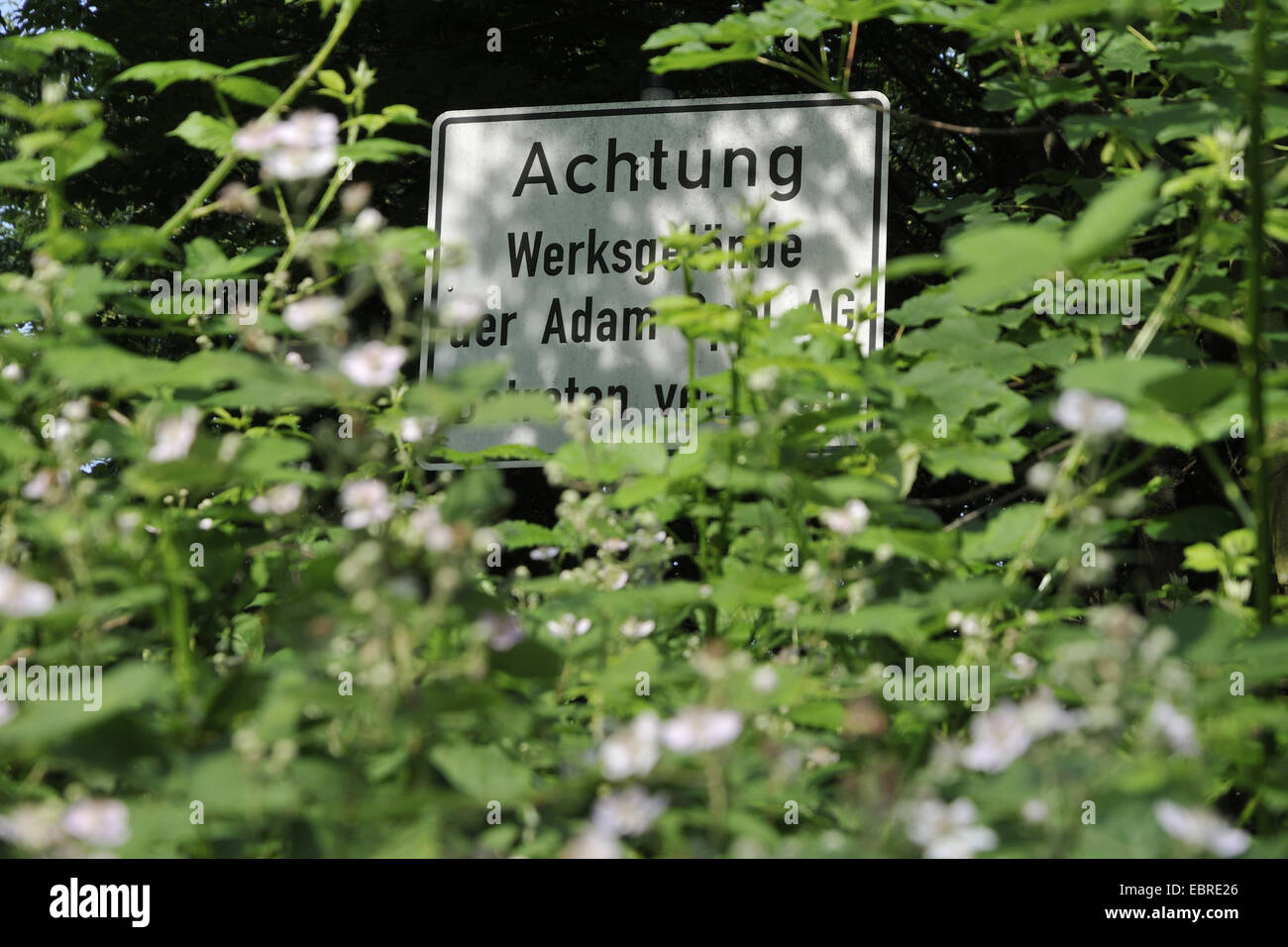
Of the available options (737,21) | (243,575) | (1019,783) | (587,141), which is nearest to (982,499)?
(587,141)

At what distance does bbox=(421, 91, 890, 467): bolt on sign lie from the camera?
2748 mm

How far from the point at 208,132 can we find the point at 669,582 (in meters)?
1.05

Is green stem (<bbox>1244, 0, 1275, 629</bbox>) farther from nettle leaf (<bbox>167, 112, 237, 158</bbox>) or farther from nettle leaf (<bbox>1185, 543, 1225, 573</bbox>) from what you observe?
nettle leaf (<bbox>167, 112, 237, 158</bbox>)

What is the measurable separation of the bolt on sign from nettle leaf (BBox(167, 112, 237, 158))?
0.88 meters

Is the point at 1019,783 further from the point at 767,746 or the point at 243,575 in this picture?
the point at 243,575

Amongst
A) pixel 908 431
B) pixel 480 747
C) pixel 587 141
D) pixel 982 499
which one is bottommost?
pixel 982 499

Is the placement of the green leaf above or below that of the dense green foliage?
above

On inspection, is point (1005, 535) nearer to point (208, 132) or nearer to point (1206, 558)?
point (1206, 558)

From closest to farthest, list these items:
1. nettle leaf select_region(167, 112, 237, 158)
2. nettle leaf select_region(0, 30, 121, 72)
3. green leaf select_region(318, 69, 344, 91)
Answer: nettle leaf select_region(0, 30, 121, 72), nettle leaf select_region(167, 112, 237, 158), green leaf select_region(318, 69, 344, 91)

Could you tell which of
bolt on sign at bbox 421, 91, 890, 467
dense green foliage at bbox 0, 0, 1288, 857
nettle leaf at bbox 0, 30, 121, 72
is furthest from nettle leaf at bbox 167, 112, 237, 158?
bolt on sign at bbox 421, 91, 890, 467

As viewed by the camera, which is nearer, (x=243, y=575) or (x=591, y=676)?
(x=591, y=676)

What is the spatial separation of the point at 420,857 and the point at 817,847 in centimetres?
33

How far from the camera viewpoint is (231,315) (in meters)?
1.65

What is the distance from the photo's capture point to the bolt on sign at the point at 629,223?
2.75m
